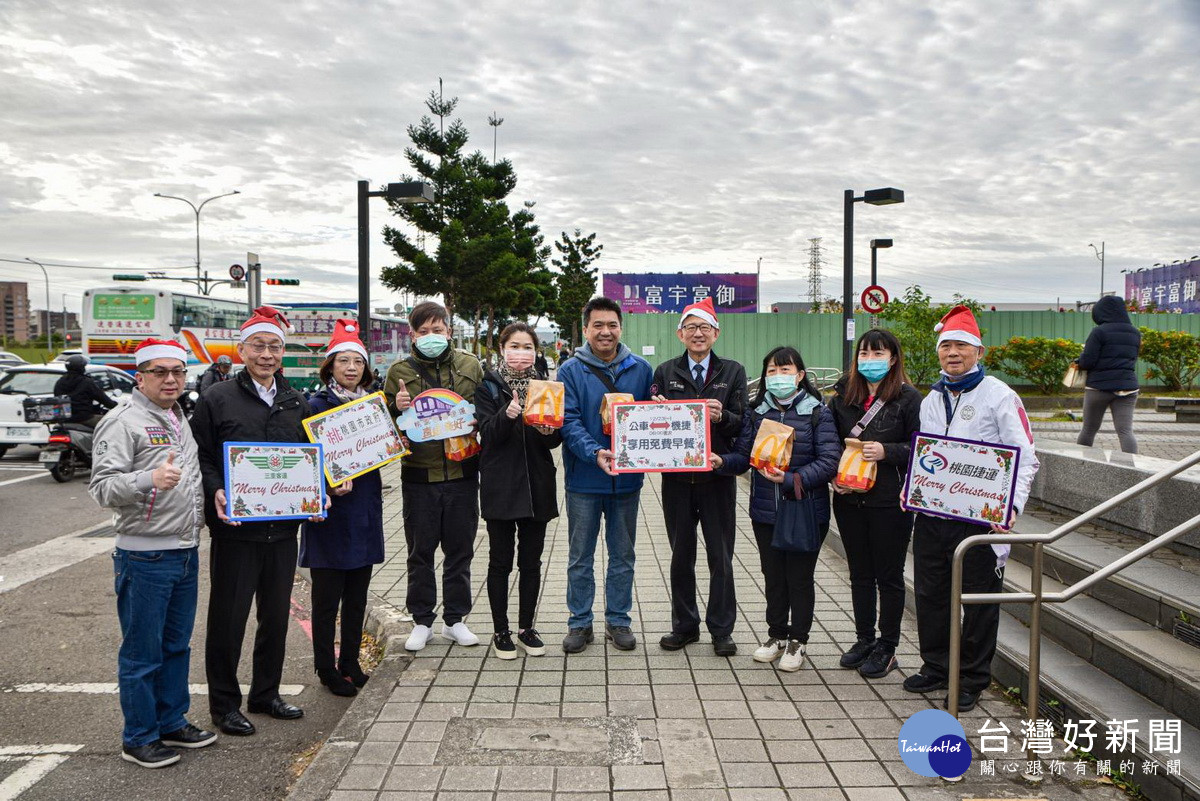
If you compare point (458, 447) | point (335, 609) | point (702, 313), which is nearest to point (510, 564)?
point (458, 447)

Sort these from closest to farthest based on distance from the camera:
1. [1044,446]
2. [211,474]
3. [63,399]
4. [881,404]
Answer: [211,474]
[881,404]
[1044,446]
[63,399]

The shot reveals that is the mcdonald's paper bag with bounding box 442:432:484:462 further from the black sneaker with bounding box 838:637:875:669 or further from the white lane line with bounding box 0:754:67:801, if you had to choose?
the black sneaker with bounding box 838:637:875:669

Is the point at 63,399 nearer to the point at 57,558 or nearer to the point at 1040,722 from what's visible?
the point at 57,558

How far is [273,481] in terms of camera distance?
14.0 feet

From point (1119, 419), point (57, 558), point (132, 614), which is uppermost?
point (1119, 419)

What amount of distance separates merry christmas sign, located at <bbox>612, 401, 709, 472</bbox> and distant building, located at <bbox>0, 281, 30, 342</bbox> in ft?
676

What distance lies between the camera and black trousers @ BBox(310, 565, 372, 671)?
4766 mm

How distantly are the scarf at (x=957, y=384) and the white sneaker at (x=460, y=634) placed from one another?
308 centimetres

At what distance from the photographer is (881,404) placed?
4727mm

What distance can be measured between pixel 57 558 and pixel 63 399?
5.80 m

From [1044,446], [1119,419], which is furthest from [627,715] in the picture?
[1119,419]

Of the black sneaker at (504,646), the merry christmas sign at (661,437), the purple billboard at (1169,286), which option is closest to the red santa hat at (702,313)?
the merry christmas sign at (661,437)

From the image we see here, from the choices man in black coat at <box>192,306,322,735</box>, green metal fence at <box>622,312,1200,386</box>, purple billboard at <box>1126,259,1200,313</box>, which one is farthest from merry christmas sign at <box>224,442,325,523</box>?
purple billboard at <box>1126,259,1200,313</box>

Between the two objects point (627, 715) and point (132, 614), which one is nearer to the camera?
point (132, 614)
